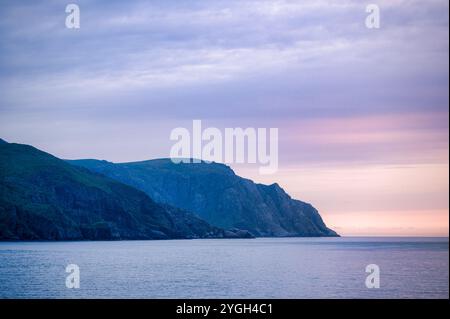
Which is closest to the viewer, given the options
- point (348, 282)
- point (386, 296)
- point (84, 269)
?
point (386, 296)

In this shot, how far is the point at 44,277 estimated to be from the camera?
98312 mm

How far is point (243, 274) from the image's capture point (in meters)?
108

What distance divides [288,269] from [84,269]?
36087 millimetres

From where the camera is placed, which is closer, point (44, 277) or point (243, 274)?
point (44, 277)

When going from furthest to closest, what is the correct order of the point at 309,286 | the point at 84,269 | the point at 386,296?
the point at 84,269
the point at 309,286
the point at 386,296
